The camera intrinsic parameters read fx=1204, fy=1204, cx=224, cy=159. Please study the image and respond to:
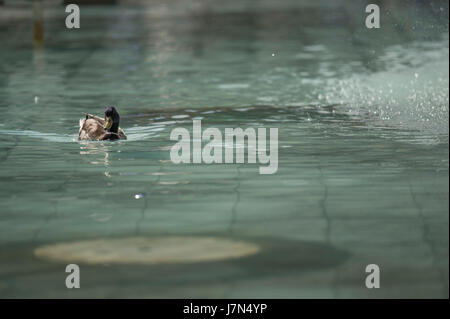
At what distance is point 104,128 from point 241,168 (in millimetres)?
3153

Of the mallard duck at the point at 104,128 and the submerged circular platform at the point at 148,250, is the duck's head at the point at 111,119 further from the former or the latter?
the submerged circular platform at the point at 148,250

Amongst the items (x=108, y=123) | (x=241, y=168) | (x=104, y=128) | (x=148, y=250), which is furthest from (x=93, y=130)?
(x=148, y=250)

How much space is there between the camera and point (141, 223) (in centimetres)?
1118

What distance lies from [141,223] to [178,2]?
42.8 meters

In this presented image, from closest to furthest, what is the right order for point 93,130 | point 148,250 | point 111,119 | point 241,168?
point 148,250
point 241,168
point 111,119
point 93,130

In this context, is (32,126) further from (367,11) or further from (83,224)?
(367,11)

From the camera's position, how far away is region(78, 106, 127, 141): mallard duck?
16328 mm

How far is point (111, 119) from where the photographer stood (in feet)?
53.6

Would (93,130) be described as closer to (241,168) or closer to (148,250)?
(241,168)

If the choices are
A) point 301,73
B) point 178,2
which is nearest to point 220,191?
point 301,73

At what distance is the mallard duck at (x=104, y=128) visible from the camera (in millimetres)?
16328

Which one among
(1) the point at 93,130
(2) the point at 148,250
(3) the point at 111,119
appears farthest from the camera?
(1) the point at 93,130

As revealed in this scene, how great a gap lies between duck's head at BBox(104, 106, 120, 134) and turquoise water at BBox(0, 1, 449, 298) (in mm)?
311

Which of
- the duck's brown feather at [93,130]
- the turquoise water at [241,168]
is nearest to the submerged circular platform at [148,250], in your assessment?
the turquoise water at [241,168]
